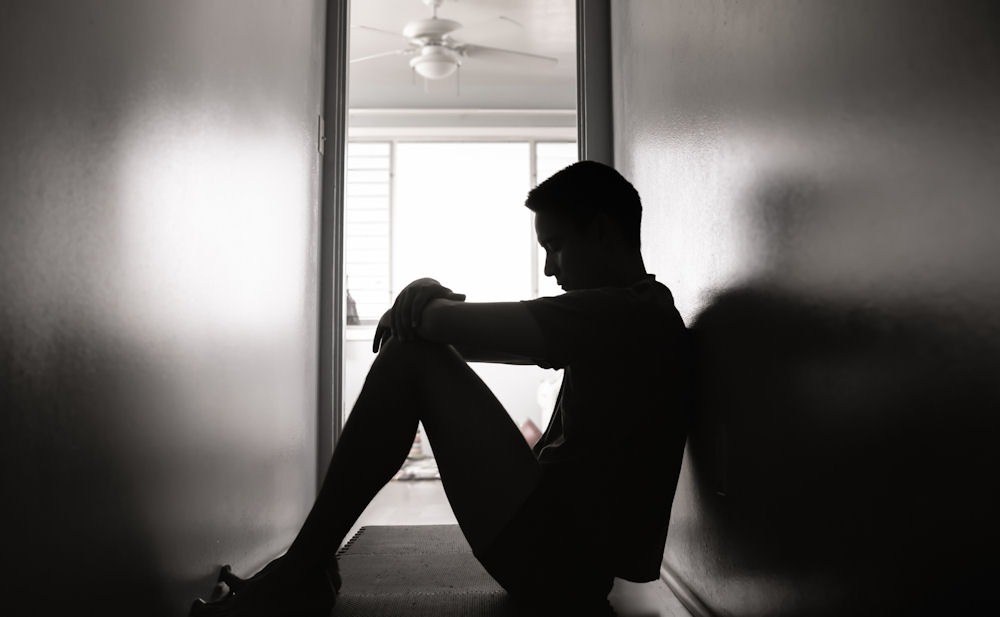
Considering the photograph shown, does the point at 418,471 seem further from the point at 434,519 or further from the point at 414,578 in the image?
the point at 414,578

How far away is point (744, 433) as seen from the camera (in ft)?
4.08

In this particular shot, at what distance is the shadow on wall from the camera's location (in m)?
0.64

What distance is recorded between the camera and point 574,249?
146 centimetres

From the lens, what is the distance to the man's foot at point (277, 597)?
1.23 metres

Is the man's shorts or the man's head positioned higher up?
the man's head

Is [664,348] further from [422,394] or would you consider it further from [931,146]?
[931,146]

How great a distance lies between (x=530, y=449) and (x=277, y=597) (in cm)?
48

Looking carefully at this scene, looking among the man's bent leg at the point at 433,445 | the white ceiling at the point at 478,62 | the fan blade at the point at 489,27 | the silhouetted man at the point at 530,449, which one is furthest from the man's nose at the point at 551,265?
the fan blade at the point at 489,27

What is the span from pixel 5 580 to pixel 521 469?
726 millimetres

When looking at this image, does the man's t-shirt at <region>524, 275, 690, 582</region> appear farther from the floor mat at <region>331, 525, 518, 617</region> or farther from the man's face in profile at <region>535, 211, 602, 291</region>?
the floor mat at <region>331, 525, 518, 617</region>

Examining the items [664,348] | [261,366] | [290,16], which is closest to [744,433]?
[664,348]

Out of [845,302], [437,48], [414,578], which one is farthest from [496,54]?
[845,302]

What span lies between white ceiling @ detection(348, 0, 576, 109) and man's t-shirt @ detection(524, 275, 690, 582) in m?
3.35

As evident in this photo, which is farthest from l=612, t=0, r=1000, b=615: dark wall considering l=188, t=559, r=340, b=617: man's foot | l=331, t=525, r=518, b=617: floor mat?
l=188, t=559, r=340, b=617: man's foot
